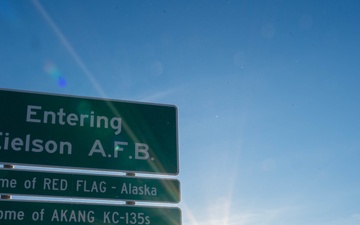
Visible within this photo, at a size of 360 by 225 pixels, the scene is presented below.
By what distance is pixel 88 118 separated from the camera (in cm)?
695

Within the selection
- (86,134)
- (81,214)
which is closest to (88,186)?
(81,214)

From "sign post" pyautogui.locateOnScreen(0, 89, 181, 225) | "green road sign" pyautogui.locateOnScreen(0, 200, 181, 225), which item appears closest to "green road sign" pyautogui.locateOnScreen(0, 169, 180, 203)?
"sign post" pyautogui.locateOnScreen(0, 89, 181, 225)

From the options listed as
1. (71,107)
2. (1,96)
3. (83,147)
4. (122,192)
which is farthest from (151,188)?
(1,96)

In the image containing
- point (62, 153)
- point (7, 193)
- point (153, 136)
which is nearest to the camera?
point (7, 193)

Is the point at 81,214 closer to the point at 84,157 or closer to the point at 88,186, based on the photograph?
the point at 88,186

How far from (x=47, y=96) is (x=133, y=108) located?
1.16 metres

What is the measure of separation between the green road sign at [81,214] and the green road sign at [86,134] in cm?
51

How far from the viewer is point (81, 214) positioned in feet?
21.0

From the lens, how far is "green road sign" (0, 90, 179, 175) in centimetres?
657

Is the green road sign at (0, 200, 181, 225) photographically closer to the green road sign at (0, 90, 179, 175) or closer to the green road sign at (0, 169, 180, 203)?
the green road sign at (0, 169, 180, 203)

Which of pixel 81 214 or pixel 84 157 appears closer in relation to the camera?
pixel 81 214

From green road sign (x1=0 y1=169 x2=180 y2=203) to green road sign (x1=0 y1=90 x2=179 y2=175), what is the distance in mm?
144

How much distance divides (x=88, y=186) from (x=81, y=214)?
14.3 inches

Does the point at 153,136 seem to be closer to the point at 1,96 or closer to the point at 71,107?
the point at 71,107
